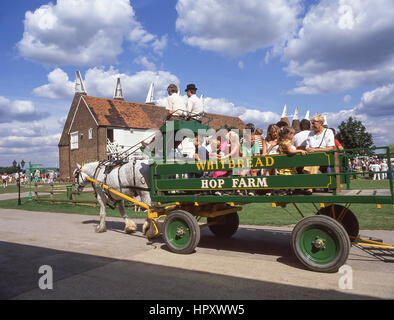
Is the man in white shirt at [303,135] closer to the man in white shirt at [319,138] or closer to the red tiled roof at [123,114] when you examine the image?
the man in white shirt at [319,138]

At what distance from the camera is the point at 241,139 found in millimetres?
7227

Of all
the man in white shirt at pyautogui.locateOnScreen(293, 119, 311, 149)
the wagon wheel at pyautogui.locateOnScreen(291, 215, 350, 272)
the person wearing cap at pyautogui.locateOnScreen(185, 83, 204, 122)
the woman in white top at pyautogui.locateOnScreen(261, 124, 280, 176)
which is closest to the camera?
the wagon wheel at pyautogui.locateOnScreen(291, 215, 350, 272)

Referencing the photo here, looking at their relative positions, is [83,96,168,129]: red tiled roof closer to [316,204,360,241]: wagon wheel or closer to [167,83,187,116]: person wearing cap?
[167,83,187,116]: person wearing cap

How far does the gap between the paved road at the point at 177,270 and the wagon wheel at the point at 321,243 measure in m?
0.19

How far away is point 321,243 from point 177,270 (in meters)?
2.37

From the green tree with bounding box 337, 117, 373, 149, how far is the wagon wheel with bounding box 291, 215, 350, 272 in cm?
4164

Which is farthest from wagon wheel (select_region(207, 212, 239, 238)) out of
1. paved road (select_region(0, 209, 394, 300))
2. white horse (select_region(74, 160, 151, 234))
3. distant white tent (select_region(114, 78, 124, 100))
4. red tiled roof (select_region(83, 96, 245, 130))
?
distant white tent (select_region(114, 78, 124, 100))

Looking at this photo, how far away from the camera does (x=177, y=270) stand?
17.4 ft

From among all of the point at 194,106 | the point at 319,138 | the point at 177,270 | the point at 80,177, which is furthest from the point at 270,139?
the point at 80,177

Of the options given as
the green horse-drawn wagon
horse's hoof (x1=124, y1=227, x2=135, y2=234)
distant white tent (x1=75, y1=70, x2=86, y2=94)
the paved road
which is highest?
distant white tent (x1=75, y1=70, x2=86, y2=94)

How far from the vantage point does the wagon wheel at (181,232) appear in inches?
242

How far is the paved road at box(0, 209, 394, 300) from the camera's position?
167 inches

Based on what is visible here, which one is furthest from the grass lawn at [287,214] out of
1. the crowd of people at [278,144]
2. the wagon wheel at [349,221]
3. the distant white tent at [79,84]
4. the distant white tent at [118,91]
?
the distant white tent at [118,91]

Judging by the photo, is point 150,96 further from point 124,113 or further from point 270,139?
point 270,139
